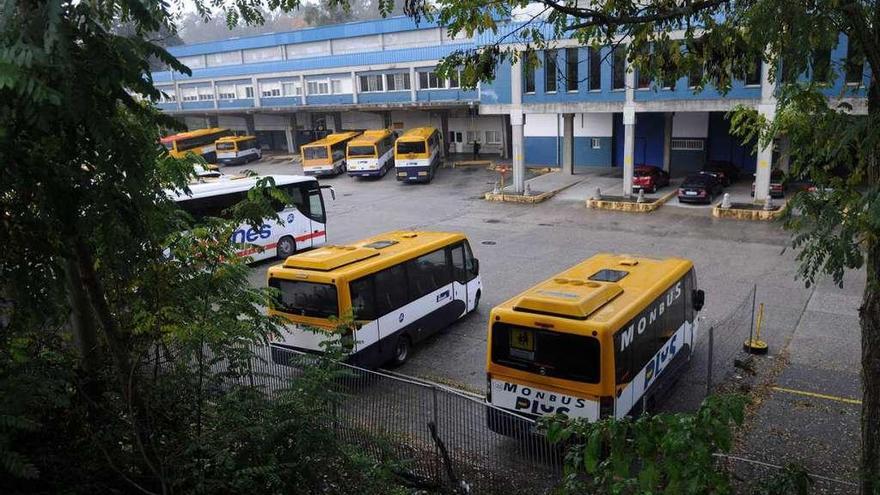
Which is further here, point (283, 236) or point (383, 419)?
point (283, 236)

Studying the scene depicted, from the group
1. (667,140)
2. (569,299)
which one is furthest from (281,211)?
(667,140)

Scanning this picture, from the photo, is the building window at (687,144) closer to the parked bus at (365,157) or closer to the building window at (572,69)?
the building window at (572,69)

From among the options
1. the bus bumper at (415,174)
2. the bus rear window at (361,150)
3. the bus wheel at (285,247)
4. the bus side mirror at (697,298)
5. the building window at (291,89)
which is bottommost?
the bus wheel at (285,247)

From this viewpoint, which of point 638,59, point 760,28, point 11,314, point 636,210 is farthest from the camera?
point 636,210

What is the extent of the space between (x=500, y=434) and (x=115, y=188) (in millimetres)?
6139

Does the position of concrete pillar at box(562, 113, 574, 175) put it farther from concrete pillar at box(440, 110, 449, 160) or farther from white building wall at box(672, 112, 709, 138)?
concrete pillar at box(440, 110, 449, 160)

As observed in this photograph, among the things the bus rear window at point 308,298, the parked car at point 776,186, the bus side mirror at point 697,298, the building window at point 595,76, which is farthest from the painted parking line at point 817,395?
the building window at point 595,76

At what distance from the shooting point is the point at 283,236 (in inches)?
773

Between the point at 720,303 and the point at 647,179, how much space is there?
47.8 feet

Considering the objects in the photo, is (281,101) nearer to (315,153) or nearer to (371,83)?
(371,83)

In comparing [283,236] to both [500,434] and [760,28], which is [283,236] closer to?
[500,434]

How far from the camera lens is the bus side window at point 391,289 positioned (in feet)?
36.3

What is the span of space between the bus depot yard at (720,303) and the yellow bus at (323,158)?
382 inches

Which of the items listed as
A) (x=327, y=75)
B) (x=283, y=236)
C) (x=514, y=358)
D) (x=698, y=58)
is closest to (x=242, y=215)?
(x=514, y=358)
